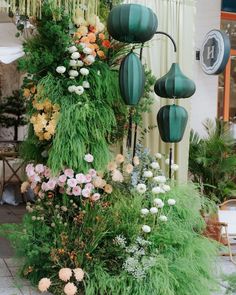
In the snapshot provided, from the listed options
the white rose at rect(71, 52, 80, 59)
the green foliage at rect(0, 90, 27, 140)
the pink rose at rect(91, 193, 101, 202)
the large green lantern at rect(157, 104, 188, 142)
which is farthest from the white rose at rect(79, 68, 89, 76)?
the green foliage at rect(0, 90, 27, 140)

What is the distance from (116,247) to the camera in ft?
14.5

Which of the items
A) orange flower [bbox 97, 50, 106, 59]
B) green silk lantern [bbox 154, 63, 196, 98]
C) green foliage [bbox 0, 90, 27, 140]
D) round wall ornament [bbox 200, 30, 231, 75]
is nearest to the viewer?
orange flower [bbox 97, 50, 106, 59]

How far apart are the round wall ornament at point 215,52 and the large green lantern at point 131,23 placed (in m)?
2.42

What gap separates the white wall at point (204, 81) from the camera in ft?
26.7

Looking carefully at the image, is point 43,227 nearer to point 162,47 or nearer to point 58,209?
point 58,209

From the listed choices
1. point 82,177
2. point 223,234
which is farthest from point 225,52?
point 82,177

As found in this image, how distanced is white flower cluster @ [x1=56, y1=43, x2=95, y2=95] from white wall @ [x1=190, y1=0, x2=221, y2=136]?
3.76 m

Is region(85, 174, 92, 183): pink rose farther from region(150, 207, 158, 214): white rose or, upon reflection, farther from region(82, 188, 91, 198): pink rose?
region(150, 207, 158, 214): white rose

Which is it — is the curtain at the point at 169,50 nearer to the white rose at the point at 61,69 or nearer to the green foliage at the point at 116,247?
the green foliage at the point at 116,247

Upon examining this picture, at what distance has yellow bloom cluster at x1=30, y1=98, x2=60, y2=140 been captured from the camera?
180 inches

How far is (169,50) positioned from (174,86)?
995 mm

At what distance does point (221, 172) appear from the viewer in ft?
23.4

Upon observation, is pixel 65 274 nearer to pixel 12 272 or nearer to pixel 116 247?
pixel 116 247

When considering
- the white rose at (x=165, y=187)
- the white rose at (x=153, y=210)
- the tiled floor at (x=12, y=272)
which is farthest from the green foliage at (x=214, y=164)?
the white rose at (x=153, y=210)
